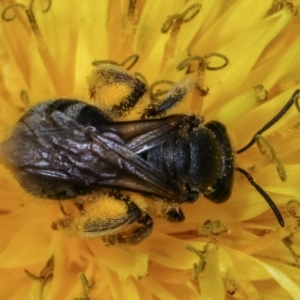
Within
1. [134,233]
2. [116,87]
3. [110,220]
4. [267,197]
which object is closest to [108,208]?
[110,220]

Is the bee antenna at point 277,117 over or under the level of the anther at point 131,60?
under

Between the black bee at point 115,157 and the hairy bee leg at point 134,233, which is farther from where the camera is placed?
the hairy bee leg at point 134,233

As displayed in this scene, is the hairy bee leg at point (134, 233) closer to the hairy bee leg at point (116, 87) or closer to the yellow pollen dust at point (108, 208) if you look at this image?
the yellow pollen dust at point (108, 208)

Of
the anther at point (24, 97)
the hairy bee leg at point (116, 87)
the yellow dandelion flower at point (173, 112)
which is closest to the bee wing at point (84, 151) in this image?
the hairy bee leg at point (116, 87)

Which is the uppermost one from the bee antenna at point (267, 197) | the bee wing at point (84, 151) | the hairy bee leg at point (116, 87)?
the hairy bee leg at point (116, 87)

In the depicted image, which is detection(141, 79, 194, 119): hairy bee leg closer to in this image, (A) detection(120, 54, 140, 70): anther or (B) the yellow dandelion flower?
(B) the yellow dandelion flower

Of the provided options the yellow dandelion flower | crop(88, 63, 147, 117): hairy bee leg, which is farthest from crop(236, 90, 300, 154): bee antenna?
crop(88, 63, 147, 117): hairy bee leg
